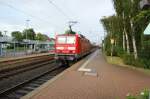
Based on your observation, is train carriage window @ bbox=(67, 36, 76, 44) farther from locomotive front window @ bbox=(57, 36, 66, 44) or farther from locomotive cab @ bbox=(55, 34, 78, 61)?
locomotive front window @ bbox=(57, 36, 66, 44)

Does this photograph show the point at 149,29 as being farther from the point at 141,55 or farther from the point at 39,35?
the point at 39,35

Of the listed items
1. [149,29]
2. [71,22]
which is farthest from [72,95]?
[71,22]

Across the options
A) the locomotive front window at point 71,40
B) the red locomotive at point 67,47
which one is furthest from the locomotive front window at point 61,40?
the locomotive front window at point 71,40

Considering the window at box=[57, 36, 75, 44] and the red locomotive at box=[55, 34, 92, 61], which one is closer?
the red locomotive at box=[55, 34, 92, 61]

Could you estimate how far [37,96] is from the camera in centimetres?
981

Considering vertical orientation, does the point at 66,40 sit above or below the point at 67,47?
above

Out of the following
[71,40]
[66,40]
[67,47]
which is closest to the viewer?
[67,47]

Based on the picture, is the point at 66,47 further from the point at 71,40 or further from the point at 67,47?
the point at 71,40

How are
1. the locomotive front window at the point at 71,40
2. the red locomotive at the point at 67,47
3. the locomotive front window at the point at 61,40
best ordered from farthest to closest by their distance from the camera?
the locomotive front window at the point at 61,40 < the locomotive front window at the point at 71,40 < the red locomotive at the point at 67,47

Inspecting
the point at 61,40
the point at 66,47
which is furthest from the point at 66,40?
the point at 66,47

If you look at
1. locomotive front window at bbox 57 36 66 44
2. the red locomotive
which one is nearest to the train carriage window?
the red locomotive

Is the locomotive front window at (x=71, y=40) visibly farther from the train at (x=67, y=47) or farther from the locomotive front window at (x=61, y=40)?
the locomotive front window at (x=61, y=40)

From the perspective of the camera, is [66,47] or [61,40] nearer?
[66,47]

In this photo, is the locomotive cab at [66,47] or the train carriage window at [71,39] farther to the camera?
the train carriage window at [71,39]
